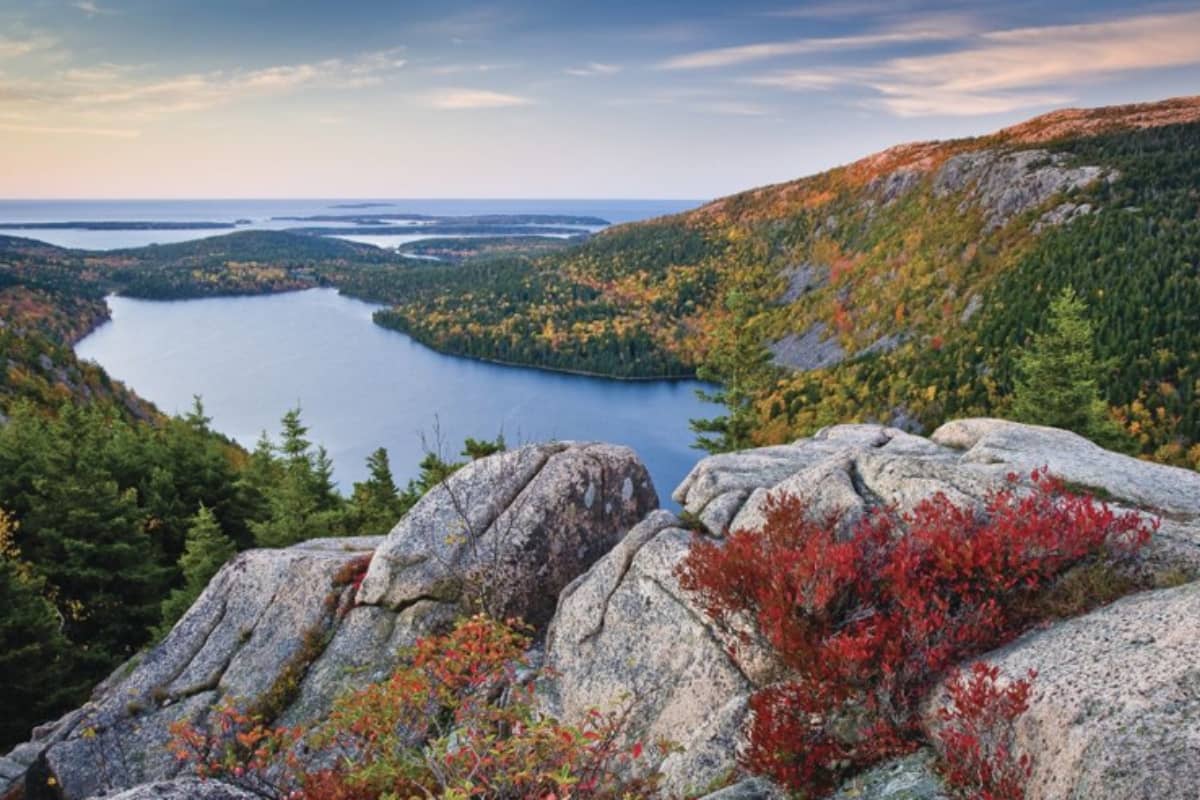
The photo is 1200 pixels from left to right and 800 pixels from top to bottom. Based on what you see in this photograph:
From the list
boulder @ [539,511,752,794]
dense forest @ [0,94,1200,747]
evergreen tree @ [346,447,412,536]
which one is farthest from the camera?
evergreen tree @ [346,447,412,536]

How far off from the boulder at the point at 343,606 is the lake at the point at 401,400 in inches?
3029

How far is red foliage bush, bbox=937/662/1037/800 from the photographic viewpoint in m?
6.82

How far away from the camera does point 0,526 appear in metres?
32.8

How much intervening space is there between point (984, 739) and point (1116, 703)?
1.29 metres

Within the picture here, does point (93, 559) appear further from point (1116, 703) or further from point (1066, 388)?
point (1066, 388)

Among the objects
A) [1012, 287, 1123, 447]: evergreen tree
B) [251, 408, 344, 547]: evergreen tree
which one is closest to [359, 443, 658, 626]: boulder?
[251, 408, 344, 547]: evergreen tree

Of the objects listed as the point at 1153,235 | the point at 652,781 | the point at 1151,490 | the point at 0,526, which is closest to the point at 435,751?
the point at 652,781

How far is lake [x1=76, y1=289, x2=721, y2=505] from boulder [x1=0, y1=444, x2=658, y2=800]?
7693 centimetres

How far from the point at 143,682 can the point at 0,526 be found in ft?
69.3

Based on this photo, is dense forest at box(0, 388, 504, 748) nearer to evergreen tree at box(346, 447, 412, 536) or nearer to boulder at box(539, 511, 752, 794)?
evergreen tree at box(346, 447, 412, 536)

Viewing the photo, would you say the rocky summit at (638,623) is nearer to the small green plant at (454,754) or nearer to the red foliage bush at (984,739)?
the red foliage bush at (984,739)

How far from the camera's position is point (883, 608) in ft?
31.2

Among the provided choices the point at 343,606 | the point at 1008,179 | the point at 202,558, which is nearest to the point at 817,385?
the point at 1008,179

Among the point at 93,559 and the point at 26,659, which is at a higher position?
the point at 93,559
